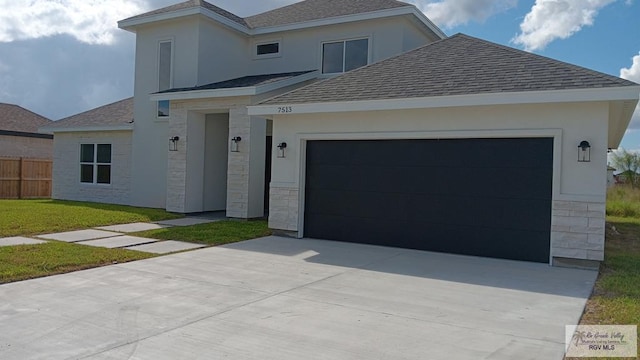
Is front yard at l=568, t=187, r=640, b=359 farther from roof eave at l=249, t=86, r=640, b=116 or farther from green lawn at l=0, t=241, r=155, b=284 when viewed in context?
green lawn at l=0, t=241, r=155, b=284

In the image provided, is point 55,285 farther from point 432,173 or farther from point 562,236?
point 562,236

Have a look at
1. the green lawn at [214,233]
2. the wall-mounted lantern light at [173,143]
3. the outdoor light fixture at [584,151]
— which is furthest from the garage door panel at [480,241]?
the wall-mounted lantern light at [173,143]

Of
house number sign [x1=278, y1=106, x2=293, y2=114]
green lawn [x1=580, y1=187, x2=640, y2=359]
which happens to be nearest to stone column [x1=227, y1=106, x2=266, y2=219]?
house number sign [x1=278, y1=106, x2=293, y2=114]

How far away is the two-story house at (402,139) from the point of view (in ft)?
27.9

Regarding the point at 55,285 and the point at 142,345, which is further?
the point at 55,285

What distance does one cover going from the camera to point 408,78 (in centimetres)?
1036

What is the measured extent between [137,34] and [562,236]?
50.0 feet

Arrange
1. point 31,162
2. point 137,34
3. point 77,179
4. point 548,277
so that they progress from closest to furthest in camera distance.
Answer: point 548,277
point 137,34
point 77,179
point 31,162

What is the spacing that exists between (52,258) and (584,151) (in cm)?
915

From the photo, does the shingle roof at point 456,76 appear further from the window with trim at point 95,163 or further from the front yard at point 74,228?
the window with trim at point 95,163

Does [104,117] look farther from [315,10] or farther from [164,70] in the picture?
[315,10]

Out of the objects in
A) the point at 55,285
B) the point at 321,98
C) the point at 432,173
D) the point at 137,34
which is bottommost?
the point at 55,285

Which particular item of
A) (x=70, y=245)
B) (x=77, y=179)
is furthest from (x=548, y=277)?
(x=77, y=179)

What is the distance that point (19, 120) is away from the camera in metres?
27.1
